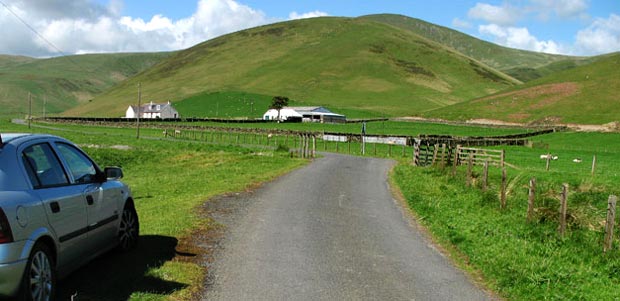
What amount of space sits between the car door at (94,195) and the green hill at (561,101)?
98019 millimetres

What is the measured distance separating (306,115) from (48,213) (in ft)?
447

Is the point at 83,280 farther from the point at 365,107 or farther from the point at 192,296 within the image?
the point at 365,107

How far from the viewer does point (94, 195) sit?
8.70 metres

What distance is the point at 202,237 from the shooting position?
473 inches

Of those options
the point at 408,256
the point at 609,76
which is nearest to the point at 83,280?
the point at 408,256

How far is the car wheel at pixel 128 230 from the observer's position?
395 inches

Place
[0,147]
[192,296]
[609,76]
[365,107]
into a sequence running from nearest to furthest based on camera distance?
[0,147], [192,296], [609,76], [365,107]

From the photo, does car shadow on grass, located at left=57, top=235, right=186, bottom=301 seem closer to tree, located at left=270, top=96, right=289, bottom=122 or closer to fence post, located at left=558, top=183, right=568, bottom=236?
fence post, located at left=558, top=183, right=568, bottom=236

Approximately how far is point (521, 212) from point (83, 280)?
13.1 meters

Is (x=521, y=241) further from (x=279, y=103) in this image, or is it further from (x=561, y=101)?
(x=279, y=103)

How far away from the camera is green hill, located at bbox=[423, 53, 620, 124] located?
104312mm

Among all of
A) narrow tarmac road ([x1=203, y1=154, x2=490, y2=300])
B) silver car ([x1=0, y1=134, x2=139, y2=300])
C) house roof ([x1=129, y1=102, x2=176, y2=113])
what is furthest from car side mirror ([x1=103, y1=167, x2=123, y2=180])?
house roof ([x1=129, y1=102, x2=176, y2=113])

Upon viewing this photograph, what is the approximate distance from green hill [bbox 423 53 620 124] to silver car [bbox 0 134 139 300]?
98.4m

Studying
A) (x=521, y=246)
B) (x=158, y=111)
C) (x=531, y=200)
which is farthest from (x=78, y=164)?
(x=158, y=111)
